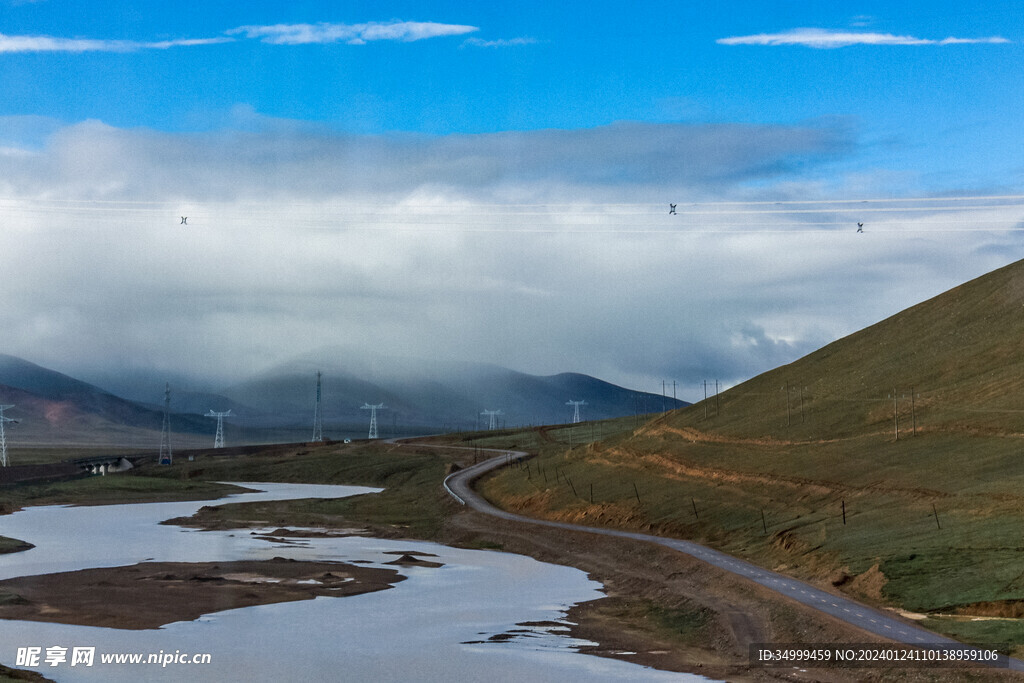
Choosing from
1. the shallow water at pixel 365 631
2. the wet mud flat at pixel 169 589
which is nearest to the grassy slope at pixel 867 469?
the shallow water at pixel 365 631

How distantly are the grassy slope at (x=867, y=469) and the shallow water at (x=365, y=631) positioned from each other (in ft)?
53.2

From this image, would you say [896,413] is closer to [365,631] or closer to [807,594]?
[807,594]

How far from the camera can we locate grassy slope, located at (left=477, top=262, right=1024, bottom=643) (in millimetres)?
61500

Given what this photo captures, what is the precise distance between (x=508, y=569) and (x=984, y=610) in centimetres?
4133

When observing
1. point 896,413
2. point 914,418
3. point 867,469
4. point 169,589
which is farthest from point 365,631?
point 896,413

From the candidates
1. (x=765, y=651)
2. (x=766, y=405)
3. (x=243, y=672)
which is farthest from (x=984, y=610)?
(x=766, y=405)

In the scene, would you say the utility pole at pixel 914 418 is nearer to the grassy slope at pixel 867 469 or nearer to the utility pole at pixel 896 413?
the grassy slope at pixel 867 469

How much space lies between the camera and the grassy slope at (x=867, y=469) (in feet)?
202

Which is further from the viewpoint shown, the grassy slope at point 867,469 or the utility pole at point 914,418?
the utility pole at point 914,418

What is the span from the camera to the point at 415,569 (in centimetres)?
8412

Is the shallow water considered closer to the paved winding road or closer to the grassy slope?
the paved winding road

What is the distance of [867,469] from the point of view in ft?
304

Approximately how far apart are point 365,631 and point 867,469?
53.4 m

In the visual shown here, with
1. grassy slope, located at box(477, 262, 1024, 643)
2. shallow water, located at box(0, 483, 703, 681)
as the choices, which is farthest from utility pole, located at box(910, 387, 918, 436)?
shallow water, located at box(0, 483, 703, 681)
